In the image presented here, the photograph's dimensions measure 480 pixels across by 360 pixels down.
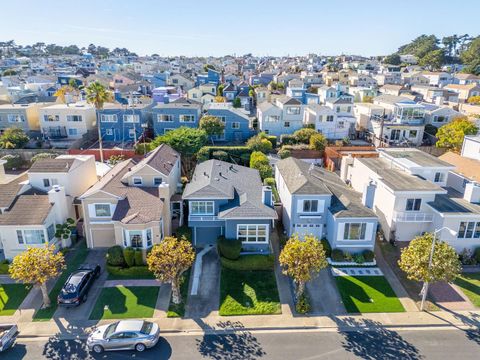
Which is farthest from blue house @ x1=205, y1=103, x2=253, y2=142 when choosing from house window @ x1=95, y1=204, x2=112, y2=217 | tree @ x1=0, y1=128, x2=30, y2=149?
house window @ x1=95, y1=204, x2=112, y2=217

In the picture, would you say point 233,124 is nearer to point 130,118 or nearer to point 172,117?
point 172,117

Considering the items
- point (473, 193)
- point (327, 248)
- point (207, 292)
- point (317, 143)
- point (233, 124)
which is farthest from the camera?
point (233, 124)

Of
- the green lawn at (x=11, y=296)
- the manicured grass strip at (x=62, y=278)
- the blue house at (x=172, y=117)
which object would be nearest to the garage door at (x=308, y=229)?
the manicured grass strip at (x=62, y=278)

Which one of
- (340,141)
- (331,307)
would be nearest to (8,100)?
(340,141)

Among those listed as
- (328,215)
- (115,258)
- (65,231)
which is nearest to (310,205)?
(328,215)

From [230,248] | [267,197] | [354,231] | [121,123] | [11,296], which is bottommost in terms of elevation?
[11,296]
